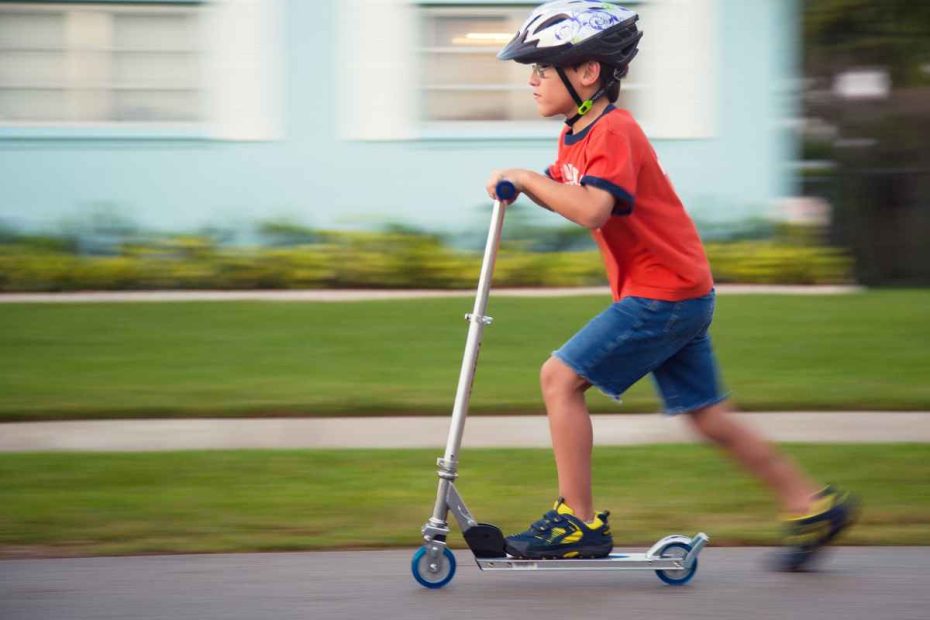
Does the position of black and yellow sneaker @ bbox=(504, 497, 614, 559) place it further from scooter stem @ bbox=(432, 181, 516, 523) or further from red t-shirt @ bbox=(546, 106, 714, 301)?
red t-shirt @ bbox=(546, 106, 714, 301)

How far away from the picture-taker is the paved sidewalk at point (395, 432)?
21.4ft

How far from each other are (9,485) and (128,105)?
7494 mm

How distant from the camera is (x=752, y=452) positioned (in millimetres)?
4547

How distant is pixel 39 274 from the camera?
11258 mm

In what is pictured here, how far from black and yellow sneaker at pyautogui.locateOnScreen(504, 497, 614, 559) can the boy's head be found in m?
1.35

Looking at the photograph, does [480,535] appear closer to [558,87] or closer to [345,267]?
[558,87]

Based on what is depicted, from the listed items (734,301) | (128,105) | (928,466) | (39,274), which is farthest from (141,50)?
(928,466)

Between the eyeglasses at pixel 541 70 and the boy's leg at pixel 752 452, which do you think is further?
the boy's leg at pixel 752 452

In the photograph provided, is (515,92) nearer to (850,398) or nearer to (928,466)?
(850,398)

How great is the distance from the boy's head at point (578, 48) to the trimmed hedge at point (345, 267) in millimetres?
6940

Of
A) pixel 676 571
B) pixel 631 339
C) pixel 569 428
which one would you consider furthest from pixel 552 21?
pixel 676 571

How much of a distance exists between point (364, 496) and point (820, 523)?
1931 mm

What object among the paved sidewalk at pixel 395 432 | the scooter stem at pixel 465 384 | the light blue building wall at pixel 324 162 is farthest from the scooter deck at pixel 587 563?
the light blue building wall at pixel 324 162

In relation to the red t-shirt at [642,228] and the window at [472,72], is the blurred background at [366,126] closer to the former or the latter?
the window at [472,72]
